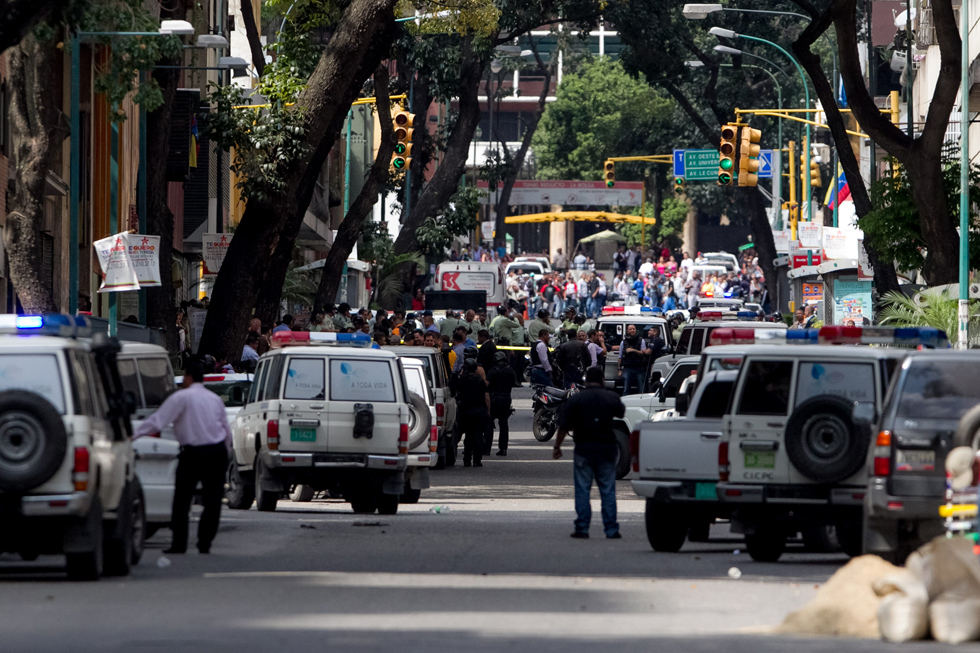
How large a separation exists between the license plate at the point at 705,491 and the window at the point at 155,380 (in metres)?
4.78

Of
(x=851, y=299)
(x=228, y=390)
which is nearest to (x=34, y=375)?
(x=228, y=390)

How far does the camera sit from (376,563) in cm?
1434

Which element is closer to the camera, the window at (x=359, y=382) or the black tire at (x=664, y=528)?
the black tire at (x=664, y=528)

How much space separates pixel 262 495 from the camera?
64.7ft

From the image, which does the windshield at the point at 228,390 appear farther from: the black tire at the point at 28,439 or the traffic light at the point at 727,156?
the traffic light at the point at 727,156

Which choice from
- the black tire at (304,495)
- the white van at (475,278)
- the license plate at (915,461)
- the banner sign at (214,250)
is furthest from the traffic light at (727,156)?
the license plate at (915,461)

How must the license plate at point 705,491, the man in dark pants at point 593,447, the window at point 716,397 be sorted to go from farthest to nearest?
the man in dark pants at point 593,447 < the window at point 716,397 < the license plate at point 705,491

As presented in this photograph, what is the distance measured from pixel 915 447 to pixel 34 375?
6094 millimetres

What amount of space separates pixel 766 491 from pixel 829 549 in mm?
2125

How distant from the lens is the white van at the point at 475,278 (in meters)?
54.1

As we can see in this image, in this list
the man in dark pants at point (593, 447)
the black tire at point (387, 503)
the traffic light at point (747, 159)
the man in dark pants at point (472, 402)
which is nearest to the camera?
the man in dark pants at point (593, 447)

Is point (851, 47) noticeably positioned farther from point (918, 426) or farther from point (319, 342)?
point (918, 426)

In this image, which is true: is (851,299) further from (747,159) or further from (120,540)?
(120,540)

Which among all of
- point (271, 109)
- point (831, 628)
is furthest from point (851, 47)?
point (831, 628)
